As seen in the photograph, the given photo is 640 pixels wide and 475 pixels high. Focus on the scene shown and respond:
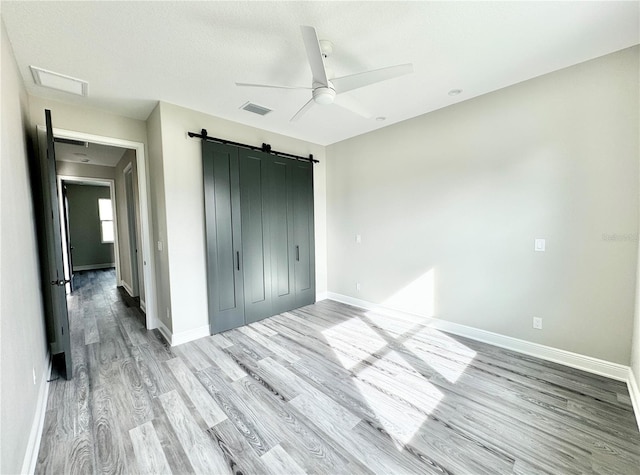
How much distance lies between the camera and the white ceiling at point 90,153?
425 centimetres

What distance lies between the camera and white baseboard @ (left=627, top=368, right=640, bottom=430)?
6.15 feet

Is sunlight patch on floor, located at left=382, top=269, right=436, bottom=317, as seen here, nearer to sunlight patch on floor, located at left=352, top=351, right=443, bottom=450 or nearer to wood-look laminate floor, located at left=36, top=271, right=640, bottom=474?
wood-look laminate floor, located at left=36, top=271, right=640, bottom=474

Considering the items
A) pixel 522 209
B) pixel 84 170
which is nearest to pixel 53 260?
pixel 84 170

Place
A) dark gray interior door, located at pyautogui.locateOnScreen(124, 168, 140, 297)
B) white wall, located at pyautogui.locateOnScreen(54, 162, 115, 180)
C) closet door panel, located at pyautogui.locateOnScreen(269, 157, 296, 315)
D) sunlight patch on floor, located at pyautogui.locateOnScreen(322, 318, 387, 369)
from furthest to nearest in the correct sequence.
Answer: white wall, located at pyautogui.locateOnScreen(54, 162, 115, 180) → dark gray interior door, located at pyautogui.locateOnScreen(124, 168, 140, 297) → closet door panel, located at pyautogui.locateOnScreen(269, 157, 296, 315) → sunlight patch on floor, located at pyautogui.locateOnScreen(322, 318, 387, 369)

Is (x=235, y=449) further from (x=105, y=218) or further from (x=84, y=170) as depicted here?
(x=105, y=218)

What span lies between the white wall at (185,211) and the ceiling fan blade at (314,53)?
77.3 inches

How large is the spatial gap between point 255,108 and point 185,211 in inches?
60.0

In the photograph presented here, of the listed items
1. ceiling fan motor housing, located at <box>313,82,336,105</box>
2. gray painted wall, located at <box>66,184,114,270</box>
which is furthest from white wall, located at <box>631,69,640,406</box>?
gray painted wall, located at <box>66,184,114,270</box>

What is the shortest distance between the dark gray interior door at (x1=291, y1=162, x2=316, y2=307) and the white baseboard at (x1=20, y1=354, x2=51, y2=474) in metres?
2.94

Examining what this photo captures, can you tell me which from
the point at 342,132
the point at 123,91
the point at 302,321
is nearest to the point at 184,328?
the point at 302,321

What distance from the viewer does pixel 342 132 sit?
4074mm

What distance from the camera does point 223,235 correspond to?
343 cm

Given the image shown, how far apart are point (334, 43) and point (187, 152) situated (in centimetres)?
212

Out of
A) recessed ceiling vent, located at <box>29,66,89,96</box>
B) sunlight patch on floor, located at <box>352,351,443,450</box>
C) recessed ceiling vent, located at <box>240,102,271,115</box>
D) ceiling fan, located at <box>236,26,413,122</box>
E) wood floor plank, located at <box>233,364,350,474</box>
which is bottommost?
sunlight patch on floor, located at <box>352,351,443,450</box>
